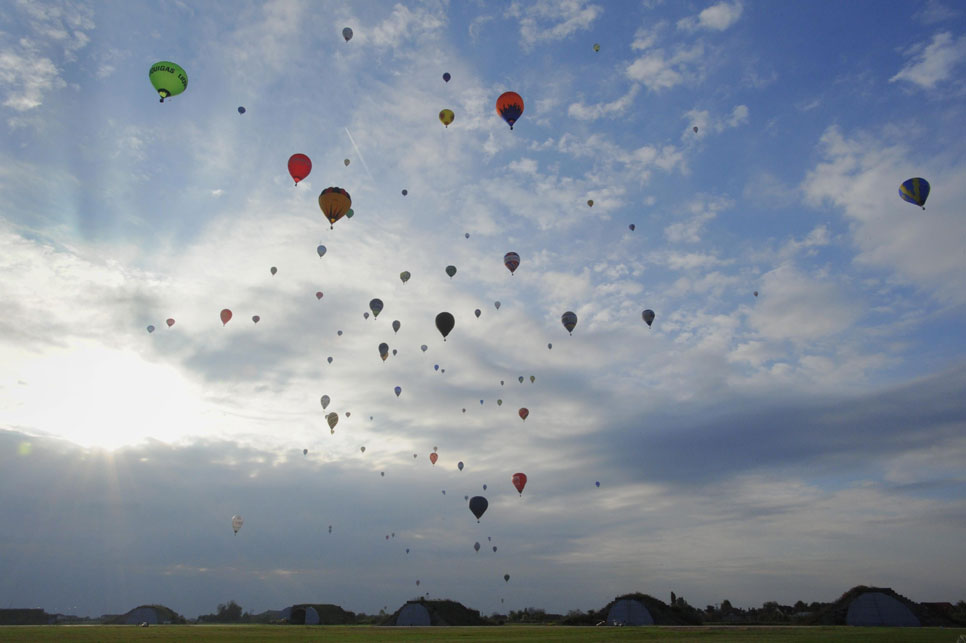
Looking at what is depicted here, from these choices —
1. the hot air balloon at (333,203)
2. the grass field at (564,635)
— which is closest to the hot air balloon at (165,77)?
the hot air balloon at (333,203)

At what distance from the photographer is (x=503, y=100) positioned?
150ft

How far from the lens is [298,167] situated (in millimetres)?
41094

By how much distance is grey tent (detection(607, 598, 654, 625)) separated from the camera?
5906 cm

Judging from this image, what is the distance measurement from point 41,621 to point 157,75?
261 ft

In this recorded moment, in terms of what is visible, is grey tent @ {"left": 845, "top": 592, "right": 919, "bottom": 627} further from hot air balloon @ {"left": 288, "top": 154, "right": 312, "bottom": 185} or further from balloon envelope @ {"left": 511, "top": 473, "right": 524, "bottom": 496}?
hot air balloon @ {"left": 288, "top": 154, "right": 312, "bottom": 185}

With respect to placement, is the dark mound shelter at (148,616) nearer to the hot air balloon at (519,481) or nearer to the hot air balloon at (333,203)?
the hot air balloon at (519,481)

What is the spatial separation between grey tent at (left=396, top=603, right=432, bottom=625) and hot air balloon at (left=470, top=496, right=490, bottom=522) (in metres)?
16.5

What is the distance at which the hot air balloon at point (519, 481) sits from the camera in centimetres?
5547

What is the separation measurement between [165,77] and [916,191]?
2022 inches

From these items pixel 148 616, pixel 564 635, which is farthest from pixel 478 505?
pixel 148 616

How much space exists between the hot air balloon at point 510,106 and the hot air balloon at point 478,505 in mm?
34007

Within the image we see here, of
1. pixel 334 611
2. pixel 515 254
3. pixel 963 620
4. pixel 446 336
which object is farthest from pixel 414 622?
pixel 963 620

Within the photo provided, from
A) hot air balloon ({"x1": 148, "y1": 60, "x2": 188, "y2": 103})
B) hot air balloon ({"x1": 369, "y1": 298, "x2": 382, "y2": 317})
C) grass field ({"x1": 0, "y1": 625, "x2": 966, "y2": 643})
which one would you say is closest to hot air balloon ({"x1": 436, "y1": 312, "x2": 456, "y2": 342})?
hot air balloon ({"x1": 369, "y1": 298, "x2": 382, "y2": 317})

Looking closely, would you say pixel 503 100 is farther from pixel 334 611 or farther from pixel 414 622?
pixel 334 611
